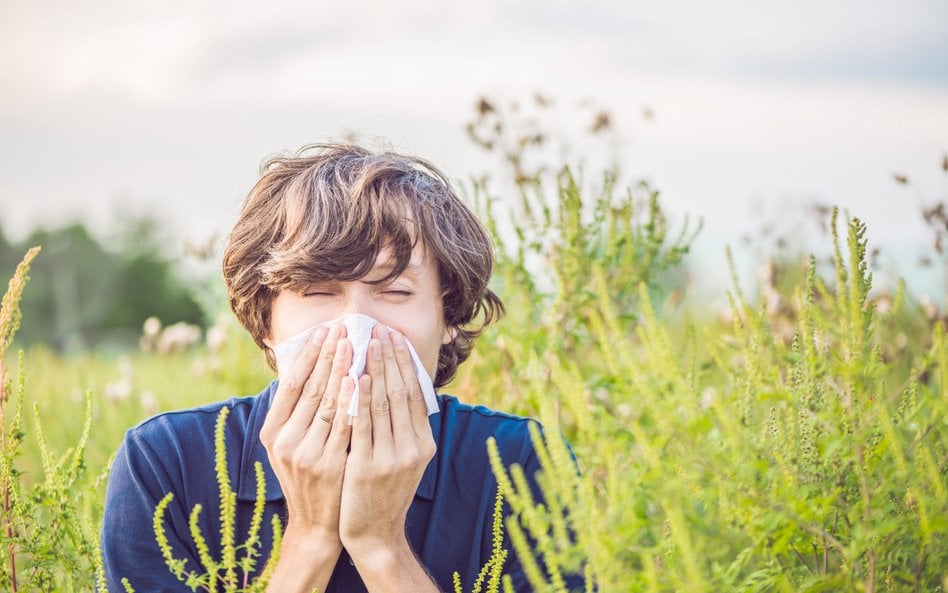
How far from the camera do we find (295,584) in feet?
6.70

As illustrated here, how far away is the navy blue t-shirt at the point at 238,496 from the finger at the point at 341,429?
11.0 inches

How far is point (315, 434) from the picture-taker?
2100 millimetres

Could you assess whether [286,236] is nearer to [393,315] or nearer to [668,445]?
[393,315]

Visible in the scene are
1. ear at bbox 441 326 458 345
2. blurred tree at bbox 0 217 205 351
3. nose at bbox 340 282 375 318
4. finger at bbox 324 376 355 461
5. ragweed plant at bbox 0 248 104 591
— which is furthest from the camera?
blurred tree at bbox 0 217 205 351

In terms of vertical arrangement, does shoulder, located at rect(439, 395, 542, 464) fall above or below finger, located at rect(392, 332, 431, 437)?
below

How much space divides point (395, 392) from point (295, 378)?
232 mm

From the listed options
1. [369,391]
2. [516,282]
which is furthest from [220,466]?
[516,282]

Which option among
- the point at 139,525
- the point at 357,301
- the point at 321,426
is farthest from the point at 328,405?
the point at 139,525

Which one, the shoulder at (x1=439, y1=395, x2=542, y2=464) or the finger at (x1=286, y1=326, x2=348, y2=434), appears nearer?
the finger at (x1=286, y1=326, x2=348, y2=434)

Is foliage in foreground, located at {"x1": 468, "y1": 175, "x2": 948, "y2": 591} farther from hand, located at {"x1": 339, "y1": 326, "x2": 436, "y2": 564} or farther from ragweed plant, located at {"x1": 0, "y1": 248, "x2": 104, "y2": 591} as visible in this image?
ragweed plant, located at {"x1": 0, "y1": 248, "x2": 104, "y2": 591}

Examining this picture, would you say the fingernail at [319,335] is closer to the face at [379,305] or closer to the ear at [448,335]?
the face at [379,305]

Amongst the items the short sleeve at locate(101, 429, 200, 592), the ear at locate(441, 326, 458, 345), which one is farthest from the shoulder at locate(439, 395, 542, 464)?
the short sleeve at locate(101, 429, 200, 592)

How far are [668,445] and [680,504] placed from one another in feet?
0.50

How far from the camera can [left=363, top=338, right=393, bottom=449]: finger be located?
2.11 m
